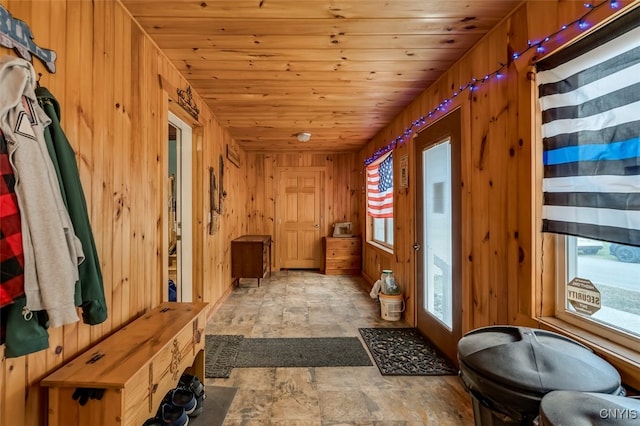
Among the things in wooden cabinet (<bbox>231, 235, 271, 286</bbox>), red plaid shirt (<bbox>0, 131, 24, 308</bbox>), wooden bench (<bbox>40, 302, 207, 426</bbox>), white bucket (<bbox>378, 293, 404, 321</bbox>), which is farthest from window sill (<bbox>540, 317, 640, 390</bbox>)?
wooden cabinet (<bbox>231, 235, 271, 286</bbox>)

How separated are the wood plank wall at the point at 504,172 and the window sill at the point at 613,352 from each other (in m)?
0.03

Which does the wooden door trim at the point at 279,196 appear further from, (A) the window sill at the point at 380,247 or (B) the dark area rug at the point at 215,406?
(B) the dark area rug at the point at 215,406

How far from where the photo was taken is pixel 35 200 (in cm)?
95

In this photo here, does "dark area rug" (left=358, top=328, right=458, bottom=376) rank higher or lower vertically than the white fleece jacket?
lower

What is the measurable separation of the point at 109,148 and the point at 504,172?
2196mm

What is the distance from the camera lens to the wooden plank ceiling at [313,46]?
1.65m

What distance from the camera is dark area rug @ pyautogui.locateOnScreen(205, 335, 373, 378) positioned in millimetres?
2312

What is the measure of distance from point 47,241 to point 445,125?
254 centimetres

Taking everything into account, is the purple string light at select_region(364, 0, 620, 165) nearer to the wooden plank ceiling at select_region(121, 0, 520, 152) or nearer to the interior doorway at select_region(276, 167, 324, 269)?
the wooden plank ceiling at select_region(121, 0, 520, 152)

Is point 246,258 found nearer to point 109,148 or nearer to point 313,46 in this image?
point 109,148

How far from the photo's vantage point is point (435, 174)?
2.69 m

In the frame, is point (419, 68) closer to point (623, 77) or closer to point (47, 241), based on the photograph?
point (623, 77)

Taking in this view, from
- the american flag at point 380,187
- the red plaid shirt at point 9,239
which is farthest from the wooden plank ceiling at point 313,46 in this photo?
the red plaid shirt at point 9,239

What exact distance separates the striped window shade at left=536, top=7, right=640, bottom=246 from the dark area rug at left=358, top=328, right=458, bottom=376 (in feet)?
4.51
